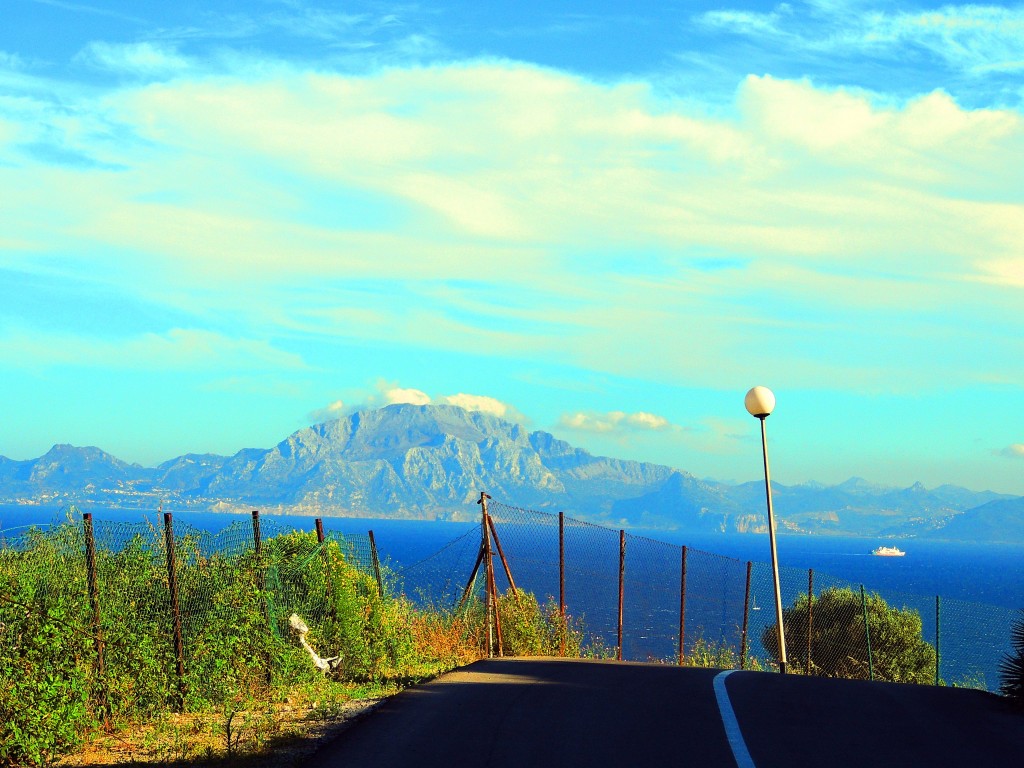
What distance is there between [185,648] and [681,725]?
19.4ft

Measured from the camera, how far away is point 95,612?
428 inches

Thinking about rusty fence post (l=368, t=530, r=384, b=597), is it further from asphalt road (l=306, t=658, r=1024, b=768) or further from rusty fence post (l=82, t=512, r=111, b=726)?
rusty fence post (l=82, t=512, r=111, b=726)

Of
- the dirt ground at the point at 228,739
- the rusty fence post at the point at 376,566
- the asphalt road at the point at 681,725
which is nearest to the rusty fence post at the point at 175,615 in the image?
the dirt ground at the point at 228,739

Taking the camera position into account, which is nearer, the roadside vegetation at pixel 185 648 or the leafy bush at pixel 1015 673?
the roadside vegetation at pixel 185 648

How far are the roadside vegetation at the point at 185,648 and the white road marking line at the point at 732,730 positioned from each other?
4.20 metres

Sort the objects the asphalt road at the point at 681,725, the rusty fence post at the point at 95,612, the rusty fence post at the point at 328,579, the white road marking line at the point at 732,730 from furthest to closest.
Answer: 1. the rusty fence post at the point at 328,579
2. the rusty fence post at the point at 95,612
3. the asphalt road at the point at 681,725
4. the white road marking line at the point at 732,730

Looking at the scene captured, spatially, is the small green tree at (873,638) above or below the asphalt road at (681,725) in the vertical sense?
below

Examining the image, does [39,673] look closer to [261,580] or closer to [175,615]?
[175,615]

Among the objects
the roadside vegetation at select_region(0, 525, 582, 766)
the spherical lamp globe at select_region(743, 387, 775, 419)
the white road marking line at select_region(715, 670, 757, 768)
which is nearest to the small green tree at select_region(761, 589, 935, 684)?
the spherical lamp globe at select_region(743, 387, 775, 419)

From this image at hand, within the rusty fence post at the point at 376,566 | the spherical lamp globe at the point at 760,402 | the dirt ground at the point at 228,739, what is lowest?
the dirt ground at the point at 228,739

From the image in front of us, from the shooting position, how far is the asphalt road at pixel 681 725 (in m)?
8.85

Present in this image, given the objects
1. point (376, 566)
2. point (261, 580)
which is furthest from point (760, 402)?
point (261, 580)

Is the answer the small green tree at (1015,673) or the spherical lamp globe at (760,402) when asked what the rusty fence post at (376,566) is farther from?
the small green tree at (1015,673)

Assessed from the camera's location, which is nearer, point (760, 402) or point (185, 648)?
point (185, 648)
